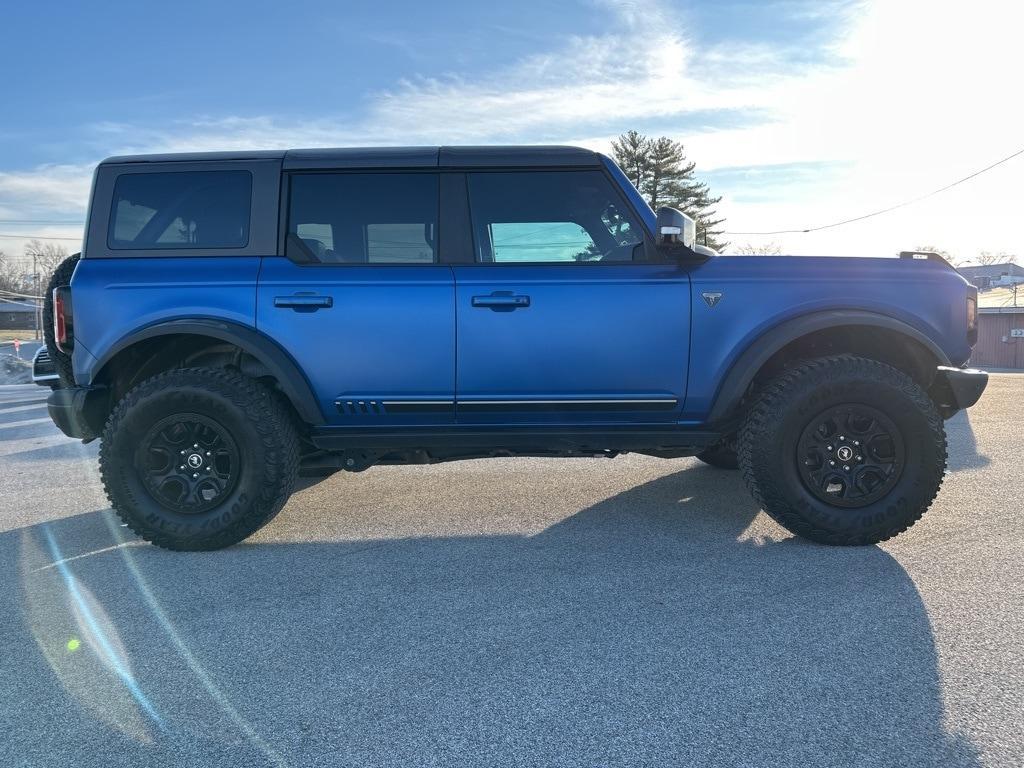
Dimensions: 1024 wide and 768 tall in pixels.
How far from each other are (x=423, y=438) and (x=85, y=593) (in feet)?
5.46

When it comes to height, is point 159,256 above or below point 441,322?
above

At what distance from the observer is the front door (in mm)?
3545

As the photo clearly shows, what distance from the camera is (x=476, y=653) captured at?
2439mm

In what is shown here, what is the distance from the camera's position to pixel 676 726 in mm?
1985

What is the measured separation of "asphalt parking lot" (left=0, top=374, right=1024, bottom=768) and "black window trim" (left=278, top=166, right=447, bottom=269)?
1.48 metres

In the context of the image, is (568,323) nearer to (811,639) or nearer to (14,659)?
(811,639)

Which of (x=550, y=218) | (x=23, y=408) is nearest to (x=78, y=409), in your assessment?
(x=550, y=218)

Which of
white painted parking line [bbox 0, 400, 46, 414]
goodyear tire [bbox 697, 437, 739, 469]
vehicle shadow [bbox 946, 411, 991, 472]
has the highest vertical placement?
goodyear tire [bbox 697, 437, 739, 469]

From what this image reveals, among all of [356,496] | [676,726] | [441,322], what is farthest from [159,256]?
[676,726]

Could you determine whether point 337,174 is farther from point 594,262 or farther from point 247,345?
point 594,262

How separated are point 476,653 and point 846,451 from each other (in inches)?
89.1

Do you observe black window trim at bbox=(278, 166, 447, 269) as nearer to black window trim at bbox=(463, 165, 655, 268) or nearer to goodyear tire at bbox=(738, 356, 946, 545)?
black window trim at bbox=(463, 165, 655, 268)

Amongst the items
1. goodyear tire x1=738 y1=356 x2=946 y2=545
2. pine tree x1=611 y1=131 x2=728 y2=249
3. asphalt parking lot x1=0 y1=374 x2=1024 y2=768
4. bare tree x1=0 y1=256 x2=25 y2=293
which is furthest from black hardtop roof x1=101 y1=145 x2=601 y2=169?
bare tree x1=0 y1=256 x2=25 y2=293

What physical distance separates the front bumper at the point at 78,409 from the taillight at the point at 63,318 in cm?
24
